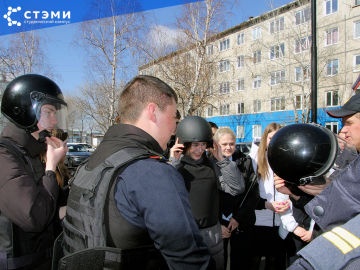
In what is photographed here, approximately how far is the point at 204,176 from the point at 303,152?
58.2 inches

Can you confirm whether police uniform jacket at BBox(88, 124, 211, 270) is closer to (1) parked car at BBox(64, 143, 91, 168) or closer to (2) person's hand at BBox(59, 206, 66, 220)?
(2) person's hand at BBox(59, 206, 66, 220)

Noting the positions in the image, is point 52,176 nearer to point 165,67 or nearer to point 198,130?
point 198,130

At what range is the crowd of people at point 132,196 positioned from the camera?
1071 millimetres

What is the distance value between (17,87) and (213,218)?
237 cm

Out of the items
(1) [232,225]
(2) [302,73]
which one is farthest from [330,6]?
(1) [232,225]

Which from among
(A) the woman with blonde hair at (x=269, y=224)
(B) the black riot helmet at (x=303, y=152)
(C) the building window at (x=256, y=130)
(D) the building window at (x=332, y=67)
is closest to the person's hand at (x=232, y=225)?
(A) the woman with blonde hair at (x=269, y=224)

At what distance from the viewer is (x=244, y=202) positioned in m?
3.29

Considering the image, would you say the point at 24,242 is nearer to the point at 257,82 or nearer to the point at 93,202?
the point at 93,202

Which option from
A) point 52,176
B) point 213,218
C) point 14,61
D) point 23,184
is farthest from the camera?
point 14,61

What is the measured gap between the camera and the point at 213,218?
2.73 meters

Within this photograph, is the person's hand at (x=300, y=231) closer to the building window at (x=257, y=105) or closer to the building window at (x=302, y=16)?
the building window at (x=302, y=16)

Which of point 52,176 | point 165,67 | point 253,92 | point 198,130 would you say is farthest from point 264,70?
point 52,176

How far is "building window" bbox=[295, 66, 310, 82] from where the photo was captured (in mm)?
20216

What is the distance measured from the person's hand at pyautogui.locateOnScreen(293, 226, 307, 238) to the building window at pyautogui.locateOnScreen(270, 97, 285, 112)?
2402cm
